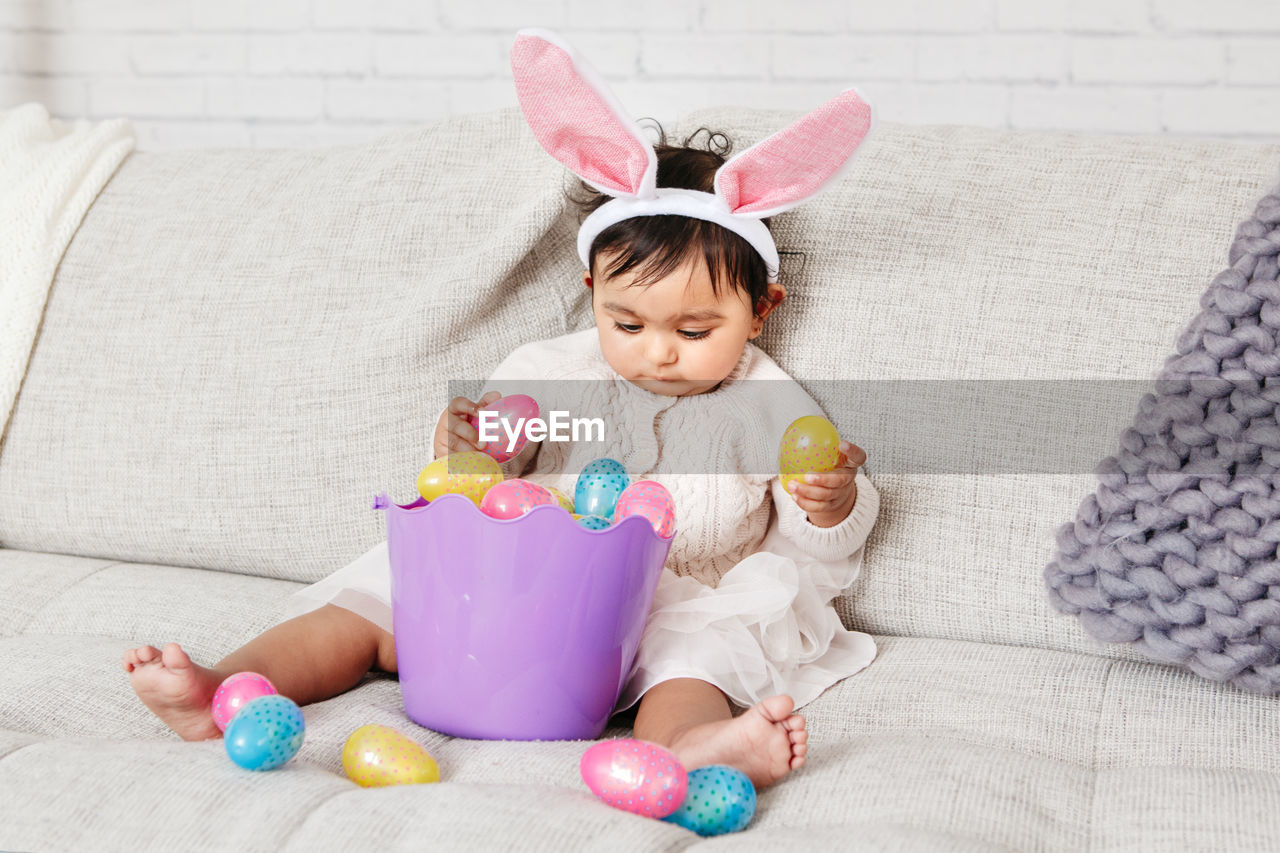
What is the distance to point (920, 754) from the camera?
91cm

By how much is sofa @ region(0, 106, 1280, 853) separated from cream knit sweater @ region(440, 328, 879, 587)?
2.4 inches

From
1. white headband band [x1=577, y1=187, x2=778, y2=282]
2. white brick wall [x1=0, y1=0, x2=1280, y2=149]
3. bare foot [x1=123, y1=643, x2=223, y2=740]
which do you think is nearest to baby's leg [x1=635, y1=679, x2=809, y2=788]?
bare foot [x1=123, y1=643, x2=223, y2=740]

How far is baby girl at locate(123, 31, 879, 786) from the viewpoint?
1.08 metres

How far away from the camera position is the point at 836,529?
3.87 feet

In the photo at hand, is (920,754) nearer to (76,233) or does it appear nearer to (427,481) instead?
(427,481)

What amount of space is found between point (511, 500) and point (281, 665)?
28 centimetres

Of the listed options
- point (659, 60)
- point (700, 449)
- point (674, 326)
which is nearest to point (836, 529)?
point (700, 449)

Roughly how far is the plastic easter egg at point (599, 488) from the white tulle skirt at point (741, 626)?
0.39 feet

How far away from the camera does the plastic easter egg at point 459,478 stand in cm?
107

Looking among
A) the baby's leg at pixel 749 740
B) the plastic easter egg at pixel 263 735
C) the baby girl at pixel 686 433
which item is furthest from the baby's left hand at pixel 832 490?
the plastic easter egg at pixel 263 735

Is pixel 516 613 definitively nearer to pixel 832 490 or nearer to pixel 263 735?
pixel 263 735

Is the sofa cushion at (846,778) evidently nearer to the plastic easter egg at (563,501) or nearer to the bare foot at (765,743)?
the bare foot at (765,743)

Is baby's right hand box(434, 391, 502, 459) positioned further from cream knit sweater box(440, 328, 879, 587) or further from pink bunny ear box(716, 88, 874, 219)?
pink bunny ear box(716, 88, 874, 219)

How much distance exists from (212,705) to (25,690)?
21 cm
